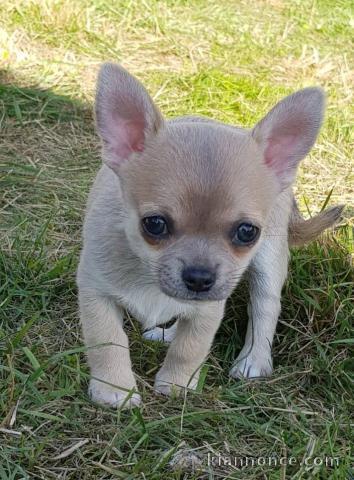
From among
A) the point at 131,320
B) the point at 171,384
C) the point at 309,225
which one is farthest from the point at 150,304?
the point at 309,225

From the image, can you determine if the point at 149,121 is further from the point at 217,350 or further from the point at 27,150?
the point at 27,150

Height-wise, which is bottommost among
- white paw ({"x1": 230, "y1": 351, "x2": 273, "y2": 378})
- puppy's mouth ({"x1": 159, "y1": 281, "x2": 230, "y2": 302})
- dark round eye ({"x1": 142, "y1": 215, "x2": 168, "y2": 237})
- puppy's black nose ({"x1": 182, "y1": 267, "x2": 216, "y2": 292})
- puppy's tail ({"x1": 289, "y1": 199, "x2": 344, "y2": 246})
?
white paw ({"x1": 230, "y1": 351, "x2": 273, "y2": 378})

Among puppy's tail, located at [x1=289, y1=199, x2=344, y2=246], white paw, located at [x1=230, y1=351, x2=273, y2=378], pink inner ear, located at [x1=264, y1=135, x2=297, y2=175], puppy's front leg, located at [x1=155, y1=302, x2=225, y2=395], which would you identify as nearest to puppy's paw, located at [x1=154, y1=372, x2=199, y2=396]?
puppy's front leg, located at [x1=155, y1=302, x2=225, y2=395]

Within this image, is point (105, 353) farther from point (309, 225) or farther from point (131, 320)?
point (309, 225)

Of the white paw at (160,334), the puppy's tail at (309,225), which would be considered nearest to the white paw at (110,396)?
the white paw at (160,334)

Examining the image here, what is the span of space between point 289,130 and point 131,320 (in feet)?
4.20

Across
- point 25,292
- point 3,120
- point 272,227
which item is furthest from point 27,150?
point 272,227

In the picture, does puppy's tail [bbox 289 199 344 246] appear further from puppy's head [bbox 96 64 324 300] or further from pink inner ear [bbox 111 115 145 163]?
pink inner ear [bbox 111 115 145 163]

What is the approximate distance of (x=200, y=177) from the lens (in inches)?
102

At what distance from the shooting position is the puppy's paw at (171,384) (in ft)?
10.3

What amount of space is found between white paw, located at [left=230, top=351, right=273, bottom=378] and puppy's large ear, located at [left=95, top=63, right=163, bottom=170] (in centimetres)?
115

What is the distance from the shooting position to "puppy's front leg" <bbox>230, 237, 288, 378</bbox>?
3.52 m

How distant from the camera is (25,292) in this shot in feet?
11.8

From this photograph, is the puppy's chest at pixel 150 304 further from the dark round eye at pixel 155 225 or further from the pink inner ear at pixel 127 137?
the pink inner ear at pixel 127 137
